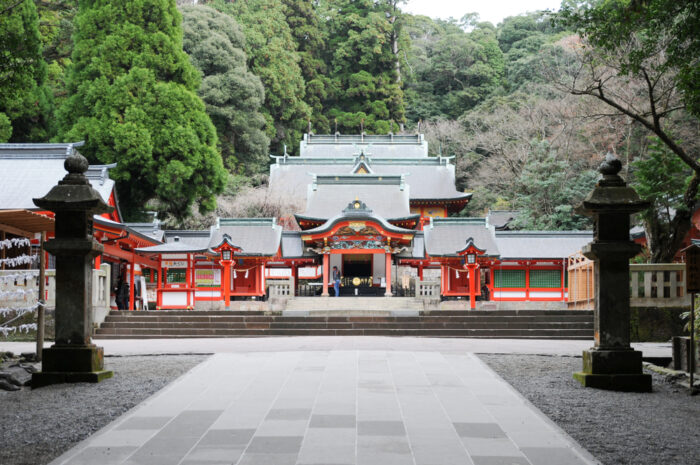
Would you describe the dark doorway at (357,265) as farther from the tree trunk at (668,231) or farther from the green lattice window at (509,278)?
the tree trunk at (668,231)

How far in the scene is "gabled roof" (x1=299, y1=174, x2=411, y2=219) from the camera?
33031 millimetres

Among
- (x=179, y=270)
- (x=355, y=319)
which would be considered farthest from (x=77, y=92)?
(x=355, y=319)

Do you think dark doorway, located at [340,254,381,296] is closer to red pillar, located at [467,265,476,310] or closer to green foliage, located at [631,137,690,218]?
red pillar, located at [467,265,476,310]

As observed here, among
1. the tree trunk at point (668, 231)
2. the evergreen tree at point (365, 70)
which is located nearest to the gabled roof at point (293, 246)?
the tree trunk at point (668, 231)

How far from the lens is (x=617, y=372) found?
26.5 feet

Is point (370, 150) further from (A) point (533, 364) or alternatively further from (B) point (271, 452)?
(B) point (271, 452)

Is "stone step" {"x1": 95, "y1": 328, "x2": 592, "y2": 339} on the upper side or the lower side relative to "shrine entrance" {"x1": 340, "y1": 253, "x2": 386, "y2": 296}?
lower

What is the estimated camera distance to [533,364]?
34.1 feet

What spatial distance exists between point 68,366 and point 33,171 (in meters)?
15.6

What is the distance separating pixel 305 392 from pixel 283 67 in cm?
4132

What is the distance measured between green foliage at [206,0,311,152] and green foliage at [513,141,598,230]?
782 inches

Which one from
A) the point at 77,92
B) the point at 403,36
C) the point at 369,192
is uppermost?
the point at 403,36

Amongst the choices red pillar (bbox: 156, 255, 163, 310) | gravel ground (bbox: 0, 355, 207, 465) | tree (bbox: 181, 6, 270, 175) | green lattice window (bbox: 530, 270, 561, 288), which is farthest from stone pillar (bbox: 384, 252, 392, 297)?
gravel ground (bbox: 0, 355, 207, 465)

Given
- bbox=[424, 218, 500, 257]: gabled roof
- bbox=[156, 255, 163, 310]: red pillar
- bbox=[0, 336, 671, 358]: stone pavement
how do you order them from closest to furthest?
1. bbox=[0, 336, 671, 358]: stone pavement
2. bbox=[156, 255, 163, 310]: red pillar
3. bbox=[424, 218, 500, 257]: gabled roof
